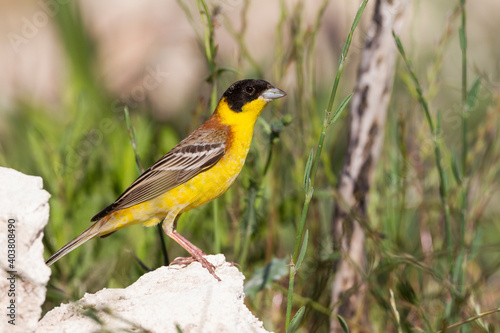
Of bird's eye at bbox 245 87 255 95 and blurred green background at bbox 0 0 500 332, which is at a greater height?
bird's eye at bbox 245 87 255 95

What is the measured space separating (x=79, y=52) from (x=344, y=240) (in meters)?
2.86

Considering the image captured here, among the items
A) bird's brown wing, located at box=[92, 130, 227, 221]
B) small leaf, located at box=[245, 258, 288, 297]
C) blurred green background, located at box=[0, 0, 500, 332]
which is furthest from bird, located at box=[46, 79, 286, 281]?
small leaf, located at box=[245, 258, 288, 297]

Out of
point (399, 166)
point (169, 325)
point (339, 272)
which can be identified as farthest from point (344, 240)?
point (169, 325)

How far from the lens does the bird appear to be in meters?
3.01

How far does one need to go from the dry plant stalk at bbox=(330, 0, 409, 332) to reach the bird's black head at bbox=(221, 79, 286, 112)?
556 mm

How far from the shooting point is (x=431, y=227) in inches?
150

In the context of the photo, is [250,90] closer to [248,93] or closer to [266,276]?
[248,93]

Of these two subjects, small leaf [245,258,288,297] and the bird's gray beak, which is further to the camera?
the bird's gray beak

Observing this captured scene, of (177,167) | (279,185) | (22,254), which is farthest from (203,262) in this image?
(279,185)

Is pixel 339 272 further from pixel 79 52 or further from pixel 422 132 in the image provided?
pixel 79 52

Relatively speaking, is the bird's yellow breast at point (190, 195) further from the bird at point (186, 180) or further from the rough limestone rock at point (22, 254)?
the rough limestone rock at point (22, 254)

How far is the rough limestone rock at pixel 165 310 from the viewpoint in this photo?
216 cm

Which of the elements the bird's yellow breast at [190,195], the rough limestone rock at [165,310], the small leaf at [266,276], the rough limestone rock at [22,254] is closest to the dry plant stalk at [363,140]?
the small leaf at [266,276]

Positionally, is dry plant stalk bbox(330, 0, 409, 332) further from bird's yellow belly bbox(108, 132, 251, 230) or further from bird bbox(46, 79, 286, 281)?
bird's yellow belly bbox(108, 132, 251, 230)
